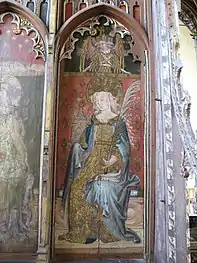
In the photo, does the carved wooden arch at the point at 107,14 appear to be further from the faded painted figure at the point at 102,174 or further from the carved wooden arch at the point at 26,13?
the faded painted figure at the point at 102,174

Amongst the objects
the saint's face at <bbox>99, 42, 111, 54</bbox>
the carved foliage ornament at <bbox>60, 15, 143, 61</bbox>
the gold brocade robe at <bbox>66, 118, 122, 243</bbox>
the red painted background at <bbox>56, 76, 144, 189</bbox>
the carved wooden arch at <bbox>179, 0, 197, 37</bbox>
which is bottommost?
the gold brocade robe at <bbox>66, 118, 122, 243</bbox>

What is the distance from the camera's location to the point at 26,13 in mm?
4000

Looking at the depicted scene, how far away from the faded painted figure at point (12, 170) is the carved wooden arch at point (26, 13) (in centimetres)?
60

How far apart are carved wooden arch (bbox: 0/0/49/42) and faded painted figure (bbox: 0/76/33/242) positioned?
1.95ft

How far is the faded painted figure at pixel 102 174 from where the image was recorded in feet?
12.0

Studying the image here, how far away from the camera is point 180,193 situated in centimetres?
298

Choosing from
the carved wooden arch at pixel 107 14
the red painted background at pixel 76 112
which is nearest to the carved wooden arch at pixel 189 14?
the carved wooden arch at pixel 107 14

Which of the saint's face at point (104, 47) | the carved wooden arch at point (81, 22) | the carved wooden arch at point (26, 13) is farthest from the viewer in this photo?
the saint's face at point (104, 47)

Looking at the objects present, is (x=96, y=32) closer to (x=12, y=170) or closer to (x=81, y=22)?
(x=81, y=22)

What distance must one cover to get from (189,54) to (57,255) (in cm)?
727

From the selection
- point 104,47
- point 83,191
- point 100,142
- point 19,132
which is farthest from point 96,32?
point 83,191

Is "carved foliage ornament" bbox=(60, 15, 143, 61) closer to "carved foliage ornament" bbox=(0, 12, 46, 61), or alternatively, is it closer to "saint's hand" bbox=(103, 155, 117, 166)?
"carved foliage ornament" bbox=(0, 12, 46, 61)

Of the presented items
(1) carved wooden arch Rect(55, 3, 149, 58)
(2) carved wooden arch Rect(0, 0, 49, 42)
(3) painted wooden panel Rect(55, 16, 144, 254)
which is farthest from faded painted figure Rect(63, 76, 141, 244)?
(2) carved wooden arch Rect(0, 0, 49, 42)

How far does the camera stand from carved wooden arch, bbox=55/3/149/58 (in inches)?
156
